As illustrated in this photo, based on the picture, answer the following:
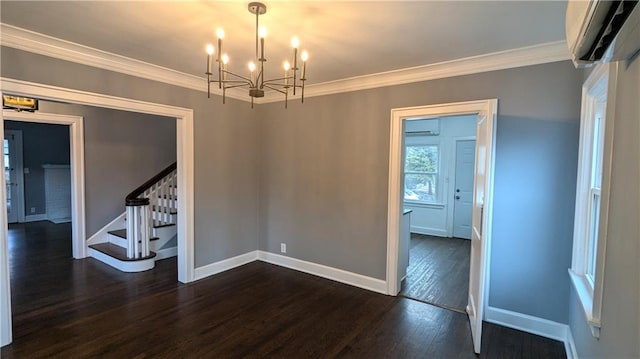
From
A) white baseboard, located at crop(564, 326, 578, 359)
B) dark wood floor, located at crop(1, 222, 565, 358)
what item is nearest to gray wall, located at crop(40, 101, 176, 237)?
dark wood floor, located at crop(1, 222, 565, 358)

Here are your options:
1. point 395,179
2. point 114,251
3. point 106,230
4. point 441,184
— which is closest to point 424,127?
point 441,184

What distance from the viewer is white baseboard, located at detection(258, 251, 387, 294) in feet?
12.3

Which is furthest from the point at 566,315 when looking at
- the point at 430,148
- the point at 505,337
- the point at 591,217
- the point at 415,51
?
the point at 430,148

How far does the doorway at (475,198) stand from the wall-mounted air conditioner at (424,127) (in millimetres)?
3203

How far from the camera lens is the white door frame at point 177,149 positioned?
2453 millimetres

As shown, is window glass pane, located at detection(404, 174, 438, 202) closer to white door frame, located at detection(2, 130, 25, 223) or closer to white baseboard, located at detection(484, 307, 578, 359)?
white baseboard, located at detection(484, 307, 578, 359)

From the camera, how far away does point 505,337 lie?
2.76 meters

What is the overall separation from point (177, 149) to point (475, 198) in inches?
129

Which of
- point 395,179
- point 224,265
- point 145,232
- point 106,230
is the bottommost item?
point 224,265

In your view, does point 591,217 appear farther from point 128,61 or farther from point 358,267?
point 128,61

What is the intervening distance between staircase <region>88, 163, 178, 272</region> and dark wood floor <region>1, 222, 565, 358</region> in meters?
0.26

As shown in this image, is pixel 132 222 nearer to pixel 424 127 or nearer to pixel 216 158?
pixel 216 158

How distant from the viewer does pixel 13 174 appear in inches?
285

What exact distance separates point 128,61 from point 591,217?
4.26m
